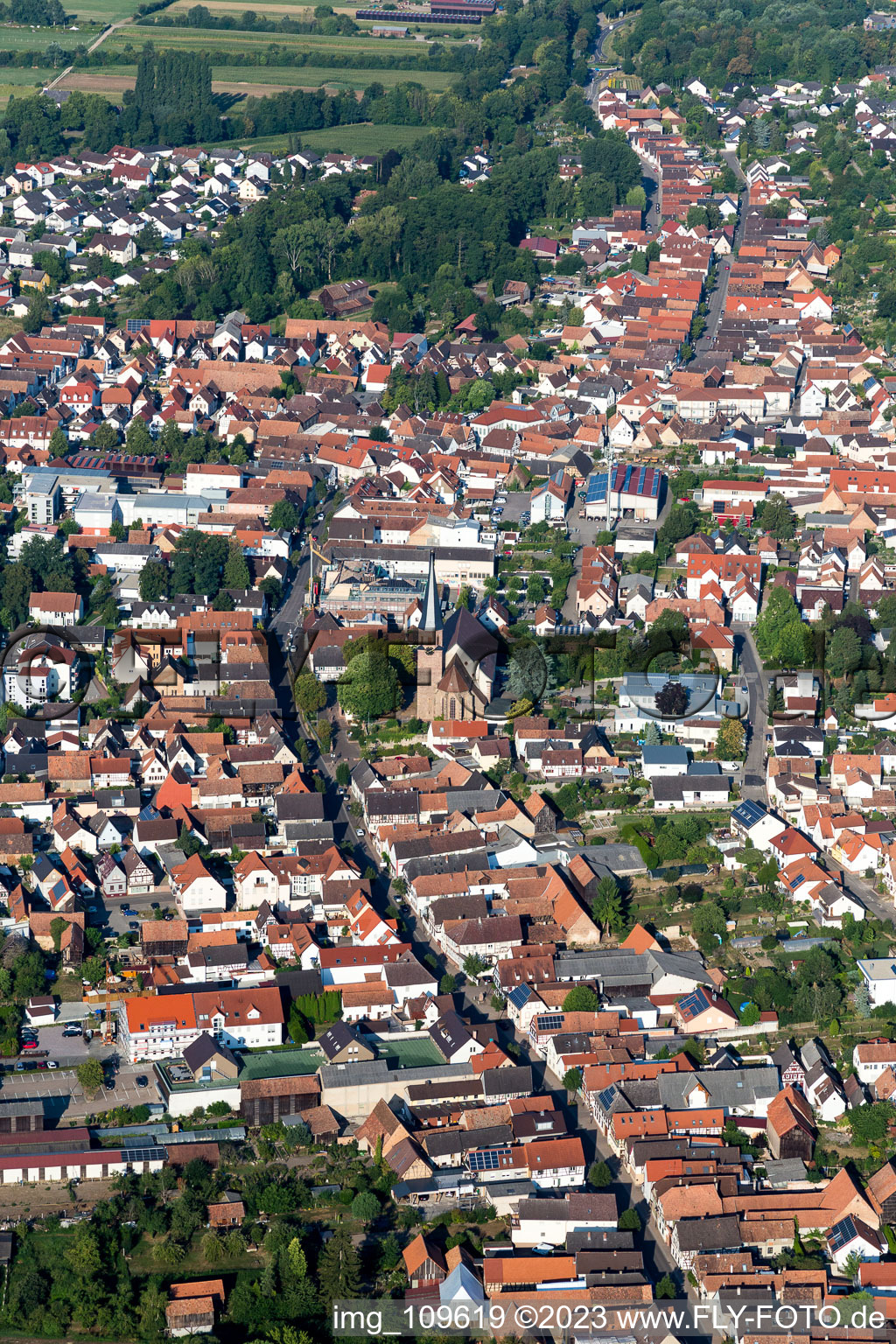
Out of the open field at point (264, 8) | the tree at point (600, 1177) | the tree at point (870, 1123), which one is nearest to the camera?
the tree at point (600, 1177)

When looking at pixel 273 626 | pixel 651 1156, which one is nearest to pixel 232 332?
pixel 273 626

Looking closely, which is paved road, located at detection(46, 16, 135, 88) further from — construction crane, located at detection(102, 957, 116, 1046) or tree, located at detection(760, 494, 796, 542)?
construction crane, located at detection(102, 957, 116, 1046)

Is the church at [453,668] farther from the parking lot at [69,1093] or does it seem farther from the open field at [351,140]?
the open field at [351,140]

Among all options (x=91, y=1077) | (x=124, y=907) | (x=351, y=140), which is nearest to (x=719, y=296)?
(x=351, y=140)

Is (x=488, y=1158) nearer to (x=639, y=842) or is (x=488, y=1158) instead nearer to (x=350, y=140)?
(x=639, y=842)

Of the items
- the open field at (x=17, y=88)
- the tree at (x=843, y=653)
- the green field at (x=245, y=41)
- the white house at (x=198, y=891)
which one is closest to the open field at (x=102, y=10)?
the green field at (x=245, y=41)

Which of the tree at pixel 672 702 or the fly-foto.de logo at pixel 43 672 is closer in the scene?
the tree at pixel 672 702
